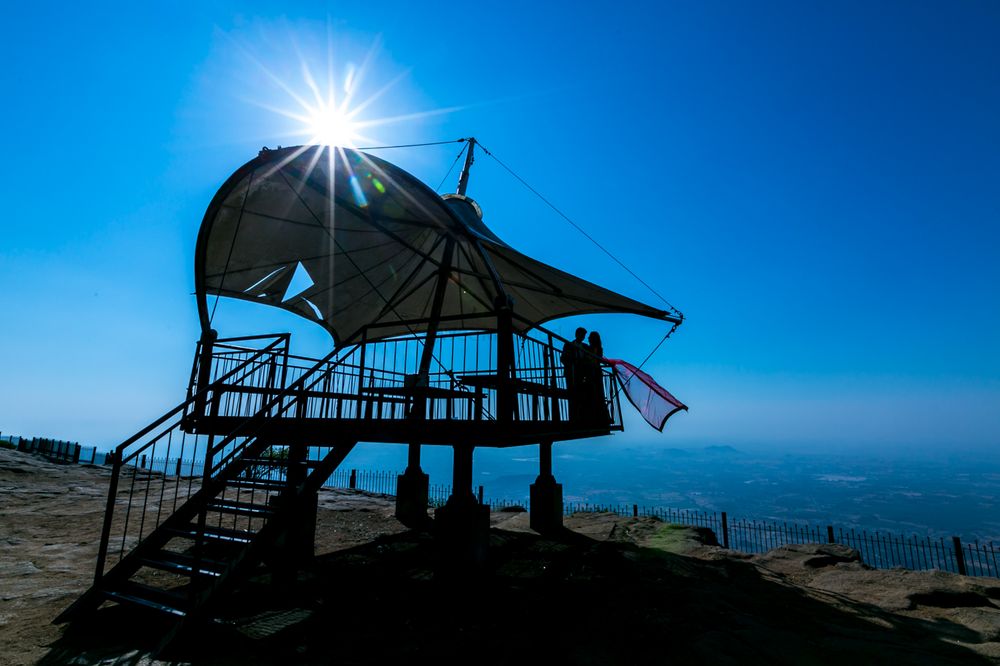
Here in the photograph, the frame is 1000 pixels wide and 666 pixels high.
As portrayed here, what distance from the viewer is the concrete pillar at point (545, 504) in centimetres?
1409

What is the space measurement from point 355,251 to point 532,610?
10.3 metres

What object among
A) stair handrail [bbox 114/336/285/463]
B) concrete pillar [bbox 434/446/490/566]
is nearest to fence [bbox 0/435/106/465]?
stair handrail [bbox 114/336/285/463]

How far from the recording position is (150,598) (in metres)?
6.20

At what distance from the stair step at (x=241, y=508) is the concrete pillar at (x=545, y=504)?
8.45m

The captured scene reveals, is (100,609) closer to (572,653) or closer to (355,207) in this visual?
(572,653)

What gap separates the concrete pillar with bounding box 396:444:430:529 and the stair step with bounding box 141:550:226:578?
8.02 meters

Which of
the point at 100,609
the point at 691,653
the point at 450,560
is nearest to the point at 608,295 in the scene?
the point at 450,560

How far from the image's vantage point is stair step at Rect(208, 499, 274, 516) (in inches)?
271

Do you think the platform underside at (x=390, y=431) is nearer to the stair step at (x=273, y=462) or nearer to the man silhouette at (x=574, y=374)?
the stair step at (x=273, y=462)

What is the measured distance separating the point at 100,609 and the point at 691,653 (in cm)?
791

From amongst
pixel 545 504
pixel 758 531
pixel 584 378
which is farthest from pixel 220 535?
pixel 758 531

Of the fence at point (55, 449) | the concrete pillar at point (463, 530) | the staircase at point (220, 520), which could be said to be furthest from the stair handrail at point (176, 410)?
the fence at point (55, 449)

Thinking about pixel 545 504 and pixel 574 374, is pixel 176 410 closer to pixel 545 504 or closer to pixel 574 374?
pixel 574 374

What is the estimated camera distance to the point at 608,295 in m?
13.1
